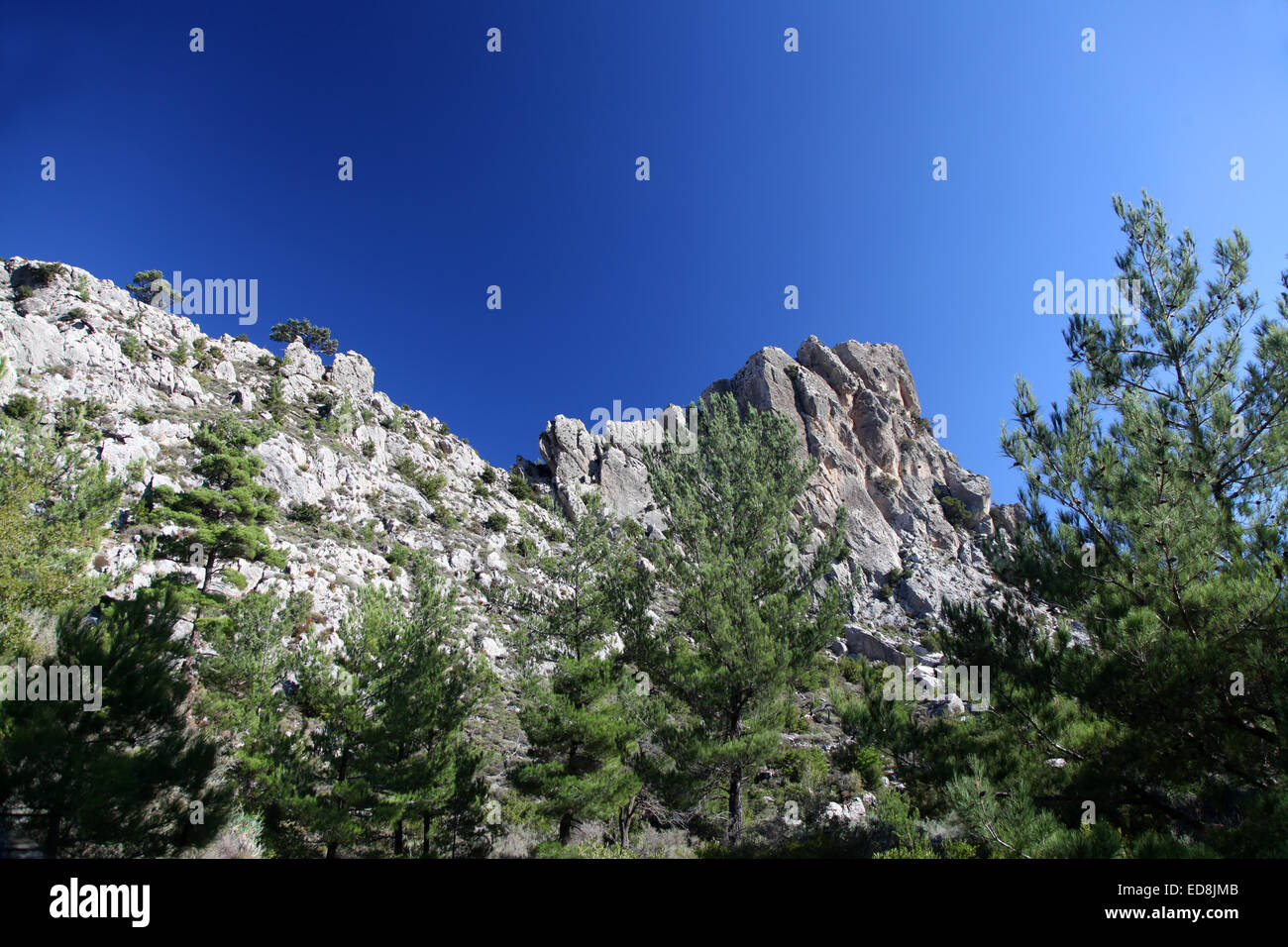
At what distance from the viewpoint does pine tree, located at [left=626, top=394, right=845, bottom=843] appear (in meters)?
9.59

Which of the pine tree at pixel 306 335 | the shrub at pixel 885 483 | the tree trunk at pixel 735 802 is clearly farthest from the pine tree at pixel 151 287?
the shrub at pixel 885 483

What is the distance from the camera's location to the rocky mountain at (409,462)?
21.3 metres

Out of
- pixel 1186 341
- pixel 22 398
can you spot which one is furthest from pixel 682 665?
pixel 22 398

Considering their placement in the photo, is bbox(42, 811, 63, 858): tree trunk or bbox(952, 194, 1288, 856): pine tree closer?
bbox(952, 194, 1288, 856): pine tree

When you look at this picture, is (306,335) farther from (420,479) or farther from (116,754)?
(116,754)

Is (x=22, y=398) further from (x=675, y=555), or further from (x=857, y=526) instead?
(x=857, y=526)

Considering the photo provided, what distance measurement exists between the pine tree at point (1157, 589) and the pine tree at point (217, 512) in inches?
851

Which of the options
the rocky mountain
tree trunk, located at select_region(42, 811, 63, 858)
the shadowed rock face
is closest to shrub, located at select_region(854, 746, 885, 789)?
the rocky mountain

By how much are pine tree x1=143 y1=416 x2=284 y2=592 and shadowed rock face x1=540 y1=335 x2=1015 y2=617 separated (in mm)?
21742

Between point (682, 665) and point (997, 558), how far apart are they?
6275mm

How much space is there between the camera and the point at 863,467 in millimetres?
51562

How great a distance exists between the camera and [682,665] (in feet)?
33.7

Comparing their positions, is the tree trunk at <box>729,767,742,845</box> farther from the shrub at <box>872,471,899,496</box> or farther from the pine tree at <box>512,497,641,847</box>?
the shrub at <box>872,471,899,496</box>

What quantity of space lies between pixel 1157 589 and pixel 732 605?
20.8 feet
